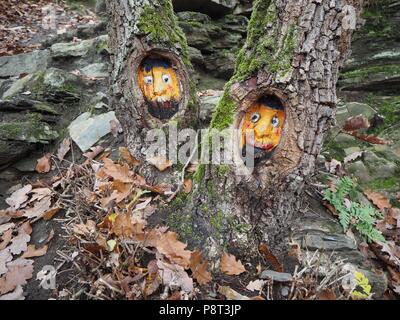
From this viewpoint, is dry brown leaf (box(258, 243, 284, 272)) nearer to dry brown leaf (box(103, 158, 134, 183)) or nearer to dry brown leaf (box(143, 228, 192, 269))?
dry brown leaf (box(143, 228, 192, 269))

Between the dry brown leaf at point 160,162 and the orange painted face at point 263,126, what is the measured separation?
2.59 ft

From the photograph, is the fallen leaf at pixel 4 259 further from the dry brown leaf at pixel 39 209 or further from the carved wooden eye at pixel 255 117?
the carved wooden eye at pixel 255 117

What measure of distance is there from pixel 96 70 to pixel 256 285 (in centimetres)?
392

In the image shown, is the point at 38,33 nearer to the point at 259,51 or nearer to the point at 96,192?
the point at 96,192

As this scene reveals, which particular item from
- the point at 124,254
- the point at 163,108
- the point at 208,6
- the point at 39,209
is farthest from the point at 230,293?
the point at 208,6

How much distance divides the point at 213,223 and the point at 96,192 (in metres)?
1.04

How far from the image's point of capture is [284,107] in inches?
88.2

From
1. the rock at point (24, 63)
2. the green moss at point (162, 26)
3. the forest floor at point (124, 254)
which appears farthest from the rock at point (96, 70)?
the green moss at point (162, 26)

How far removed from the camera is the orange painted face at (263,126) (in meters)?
2.30

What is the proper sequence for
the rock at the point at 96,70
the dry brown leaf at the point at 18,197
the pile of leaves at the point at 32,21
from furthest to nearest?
1. the pile of leaves at the point at 32,21
2. the rock at the point at 96,70
3. the dry brown leaf at the point at 18,197

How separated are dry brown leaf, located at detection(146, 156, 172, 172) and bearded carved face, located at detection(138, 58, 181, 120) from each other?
1.19 ft

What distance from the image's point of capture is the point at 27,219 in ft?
9.55

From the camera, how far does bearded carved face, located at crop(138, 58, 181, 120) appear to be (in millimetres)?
2848
